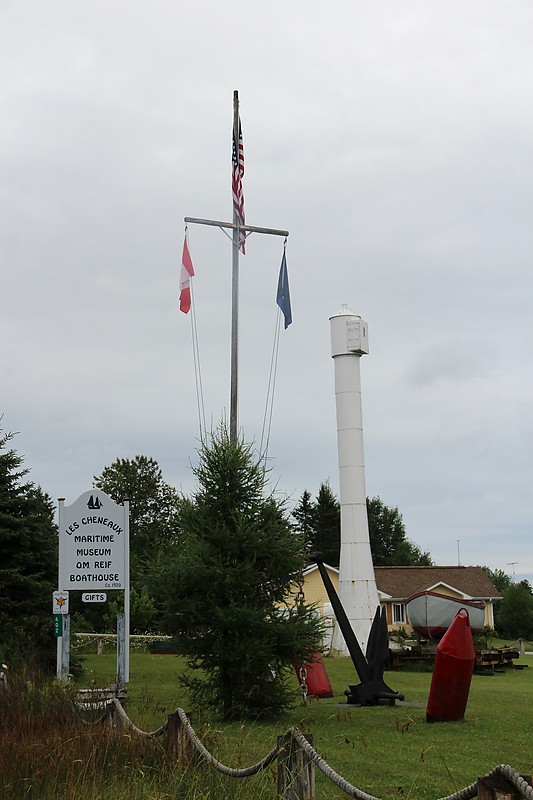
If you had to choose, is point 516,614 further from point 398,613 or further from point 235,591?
point 235,591

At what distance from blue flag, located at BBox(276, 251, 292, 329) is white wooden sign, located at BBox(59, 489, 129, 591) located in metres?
6.23

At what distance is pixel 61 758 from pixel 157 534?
6454 centimetres

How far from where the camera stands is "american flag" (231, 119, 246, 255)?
71.4 feet

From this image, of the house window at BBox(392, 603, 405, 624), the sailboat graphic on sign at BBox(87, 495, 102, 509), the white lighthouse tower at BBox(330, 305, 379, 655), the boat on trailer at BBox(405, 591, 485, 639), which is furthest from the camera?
the house window at BBox(392, 603, 405, 624)

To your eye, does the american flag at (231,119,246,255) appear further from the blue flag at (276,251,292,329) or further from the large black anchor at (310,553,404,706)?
the large black anchor at (310,553,404,706)

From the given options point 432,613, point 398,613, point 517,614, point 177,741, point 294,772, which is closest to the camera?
point 294,772

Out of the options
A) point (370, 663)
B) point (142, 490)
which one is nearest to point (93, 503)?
point (370, 663)

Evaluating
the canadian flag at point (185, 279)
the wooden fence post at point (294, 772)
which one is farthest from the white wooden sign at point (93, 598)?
the wooden fence post at point (294, 772)

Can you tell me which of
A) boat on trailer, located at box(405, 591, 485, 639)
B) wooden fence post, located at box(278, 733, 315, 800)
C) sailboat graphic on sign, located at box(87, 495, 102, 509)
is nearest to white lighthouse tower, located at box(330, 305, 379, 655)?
boat on trailer, located at box(405, 591, 485, 639)

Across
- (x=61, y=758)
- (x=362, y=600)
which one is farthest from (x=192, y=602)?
(x=362, y=600)

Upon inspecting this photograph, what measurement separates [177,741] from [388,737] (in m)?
5.98

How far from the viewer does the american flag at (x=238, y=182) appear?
2175 cm

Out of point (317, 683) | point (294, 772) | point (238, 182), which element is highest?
point (238, 182)

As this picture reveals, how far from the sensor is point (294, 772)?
23.0ft
